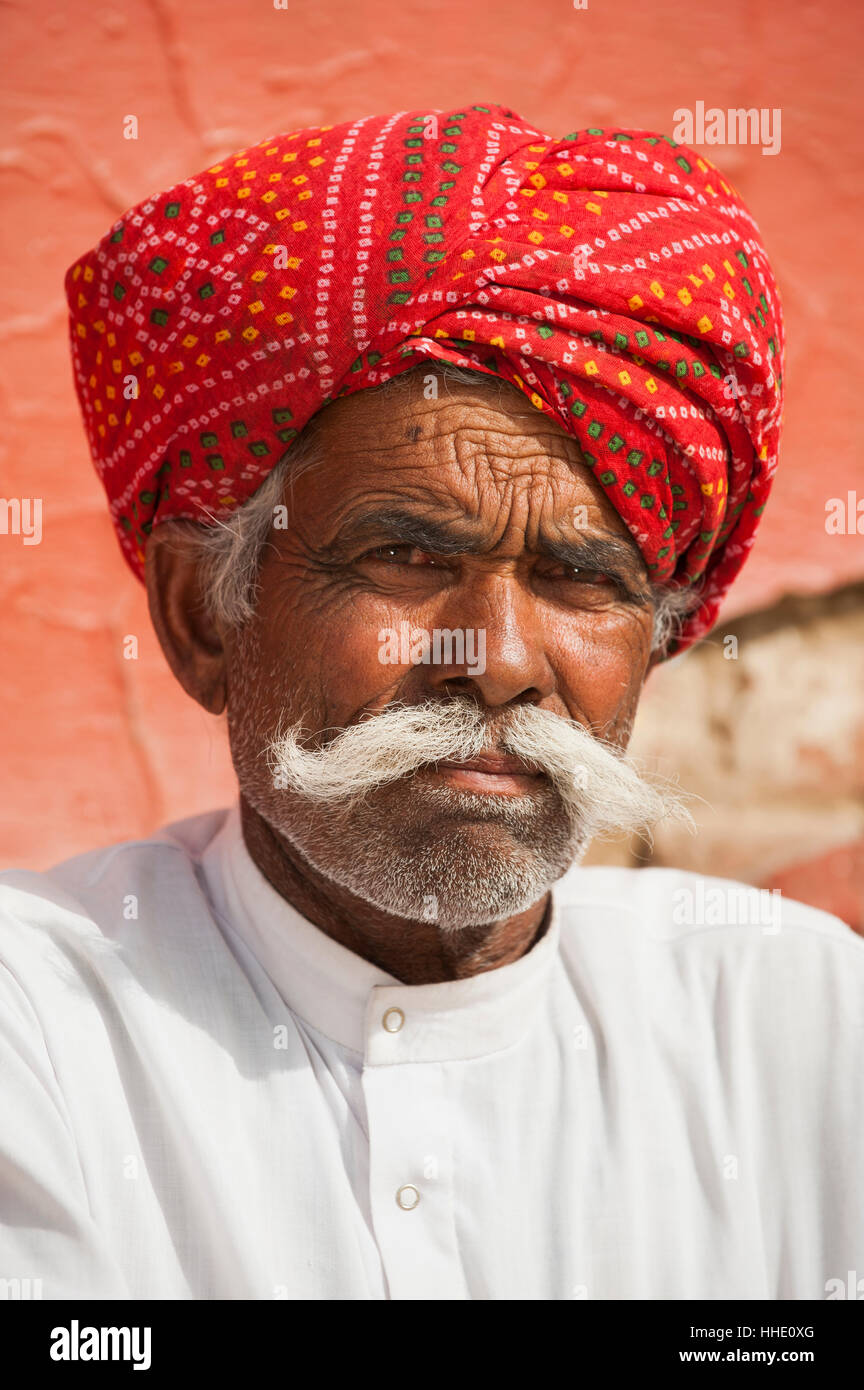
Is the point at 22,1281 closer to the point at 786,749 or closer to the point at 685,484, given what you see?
the point at 685,484

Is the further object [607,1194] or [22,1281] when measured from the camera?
[607,1194]

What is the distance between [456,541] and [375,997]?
747 millimetres

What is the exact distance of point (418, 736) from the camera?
1860 mm

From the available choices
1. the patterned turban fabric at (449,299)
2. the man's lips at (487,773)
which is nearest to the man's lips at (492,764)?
the man's lips at (487,773)

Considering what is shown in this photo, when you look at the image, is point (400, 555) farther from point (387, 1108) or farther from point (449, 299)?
point (387, 1108)

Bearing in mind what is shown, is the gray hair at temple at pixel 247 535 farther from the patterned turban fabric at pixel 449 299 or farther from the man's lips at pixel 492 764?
the man's lips at pixel 492 764

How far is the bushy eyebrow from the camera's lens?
1.94m

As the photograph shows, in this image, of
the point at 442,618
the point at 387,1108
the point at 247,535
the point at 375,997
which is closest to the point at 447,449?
the point at 442,618

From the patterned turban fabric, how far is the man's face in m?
0.07

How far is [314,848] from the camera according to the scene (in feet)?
6.56

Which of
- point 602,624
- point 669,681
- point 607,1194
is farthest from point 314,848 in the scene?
point 669,681

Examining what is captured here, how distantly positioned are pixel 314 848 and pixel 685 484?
85 cm
